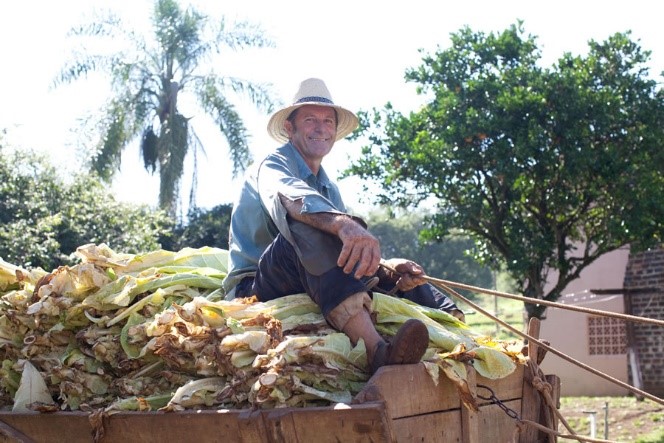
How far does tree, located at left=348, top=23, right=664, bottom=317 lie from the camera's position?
46.5 ft

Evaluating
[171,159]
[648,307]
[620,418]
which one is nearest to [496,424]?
[620,418]

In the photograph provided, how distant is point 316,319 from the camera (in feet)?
12.5

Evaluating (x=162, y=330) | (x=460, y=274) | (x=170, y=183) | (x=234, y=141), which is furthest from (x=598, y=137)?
(x=460, y=274)

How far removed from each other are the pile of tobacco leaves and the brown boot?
65 mm

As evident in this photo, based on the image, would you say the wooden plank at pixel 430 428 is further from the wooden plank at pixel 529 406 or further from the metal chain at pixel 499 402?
the wooden plank at pixel 529 406

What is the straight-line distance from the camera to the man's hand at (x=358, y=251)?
11.7ft

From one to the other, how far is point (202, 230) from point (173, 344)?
1773cm

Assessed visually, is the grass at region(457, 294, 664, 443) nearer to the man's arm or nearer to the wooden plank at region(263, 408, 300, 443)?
the man's arm

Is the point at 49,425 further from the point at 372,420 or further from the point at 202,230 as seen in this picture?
the point at 202,230

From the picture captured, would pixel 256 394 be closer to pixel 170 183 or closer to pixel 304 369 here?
pixel 304 369

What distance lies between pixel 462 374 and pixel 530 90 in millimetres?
11193

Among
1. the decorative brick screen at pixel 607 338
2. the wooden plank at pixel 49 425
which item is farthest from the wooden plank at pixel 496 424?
the decorative brick screen at pixel 607 338

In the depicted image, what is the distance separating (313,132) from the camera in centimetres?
469

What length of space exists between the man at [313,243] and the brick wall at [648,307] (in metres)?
15.6
